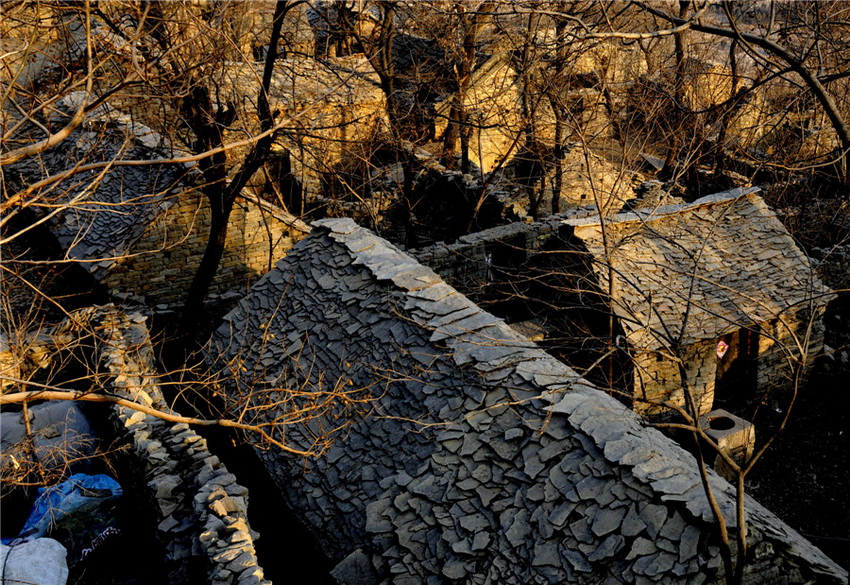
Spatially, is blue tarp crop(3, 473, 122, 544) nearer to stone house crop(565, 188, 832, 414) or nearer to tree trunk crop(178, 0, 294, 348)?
tree trunk crop(178, 0, 294, 348)

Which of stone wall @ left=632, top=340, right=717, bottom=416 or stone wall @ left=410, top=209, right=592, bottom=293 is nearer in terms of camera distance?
stone wall @ left=632, top=340, right=717, bottom=416

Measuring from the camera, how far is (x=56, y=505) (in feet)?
23.4

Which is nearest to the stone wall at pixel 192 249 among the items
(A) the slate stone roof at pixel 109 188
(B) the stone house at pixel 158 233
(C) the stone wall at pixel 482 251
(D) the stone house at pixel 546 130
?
(B) the stone house at pixel 158 233

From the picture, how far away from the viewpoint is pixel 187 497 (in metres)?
6.83

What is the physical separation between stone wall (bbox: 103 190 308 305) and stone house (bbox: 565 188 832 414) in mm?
5740

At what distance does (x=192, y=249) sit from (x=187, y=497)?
6791 mm

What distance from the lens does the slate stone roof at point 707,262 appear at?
972 cm

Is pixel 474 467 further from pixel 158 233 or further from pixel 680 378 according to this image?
pixel 158 233

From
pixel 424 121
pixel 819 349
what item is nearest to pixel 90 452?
pixel 819 349

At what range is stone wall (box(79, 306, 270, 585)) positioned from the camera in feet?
19.1

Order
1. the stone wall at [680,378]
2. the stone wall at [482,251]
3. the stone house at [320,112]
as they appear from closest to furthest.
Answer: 1. the stone wall at [680,378]
2. the stone wall at [482,251]
3. the stone house at [320,112]

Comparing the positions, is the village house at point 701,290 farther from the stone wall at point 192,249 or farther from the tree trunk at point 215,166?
the stone wall at point 192,249

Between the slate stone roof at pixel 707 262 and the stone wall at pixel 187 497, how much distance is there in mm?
5866

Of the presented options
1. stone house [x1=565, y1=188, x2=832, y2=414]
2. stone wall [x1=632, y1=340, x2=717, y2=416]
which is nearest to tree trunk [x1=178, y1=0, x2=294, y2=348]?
stone house [x1=565, y1=188, x2=832, y2=414]
